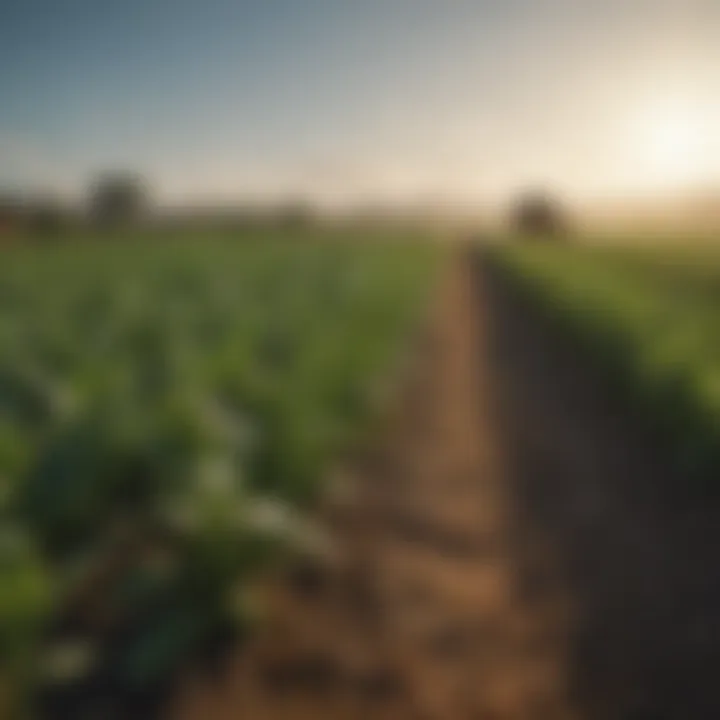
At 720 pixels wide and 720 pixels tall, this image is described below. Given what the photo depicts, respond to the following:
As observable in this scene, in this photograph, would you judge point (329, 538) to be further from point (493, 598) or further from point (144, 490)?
point (144, 490)

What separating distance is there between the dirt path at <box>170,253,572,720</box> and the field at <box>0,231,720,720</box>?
0.01 metres

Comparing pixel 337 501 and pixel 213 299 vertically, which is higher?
pixel 213 299

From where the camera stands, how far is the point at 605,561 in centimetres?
421

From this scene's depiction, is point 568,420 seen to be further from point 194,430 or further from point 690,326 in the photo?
point 194,430

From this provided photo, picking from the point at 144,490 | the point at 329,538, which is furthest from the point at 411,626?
the point at 144,490

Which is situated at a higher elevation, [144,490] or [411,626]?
[144,490]

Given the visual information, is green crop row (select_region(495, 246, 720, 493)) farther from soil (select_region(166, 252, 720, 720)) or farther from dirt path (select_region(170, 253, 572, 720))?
dirt path (select_region(170, 253, 572, 720))

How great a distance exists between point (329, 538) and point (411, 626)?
0.85 m

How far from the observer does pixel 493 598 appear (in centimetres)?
379

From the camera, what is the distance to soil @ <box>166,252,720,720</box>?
3.00 m

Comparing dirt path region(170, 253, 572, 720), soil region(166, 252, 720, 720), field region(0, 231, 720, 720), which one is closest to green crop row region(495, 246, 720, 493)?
field region(0, 231, 720, 720)

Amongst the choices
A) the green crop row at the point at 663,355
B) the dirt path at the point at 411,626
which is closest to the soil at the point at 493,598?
the dirt path at the point at 411,626

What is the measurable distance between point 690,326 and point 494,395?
179 cm

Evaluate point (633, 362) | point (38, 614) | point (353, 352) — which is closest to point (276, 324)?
point (353, 352)
